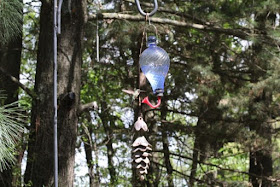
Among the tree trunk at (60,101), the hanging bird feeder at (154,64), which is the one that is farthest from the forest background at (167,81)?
the hanging bird feeder at (154,64)

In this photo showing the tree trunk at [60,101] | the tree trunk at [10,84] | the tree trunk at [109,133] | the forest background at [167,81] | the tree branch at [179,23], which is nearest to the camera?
the tree trunk at [60,101]

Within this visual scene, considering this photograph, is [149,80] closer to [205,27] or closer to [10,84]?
[205,27]

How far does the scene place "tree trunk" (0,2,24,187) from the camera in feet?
19.8

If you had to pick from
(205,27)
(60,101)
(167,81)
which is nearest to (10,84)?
(60,101)

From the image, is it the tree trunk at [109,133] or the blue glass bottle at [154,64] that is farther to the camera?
the tree trunk at [109,133]

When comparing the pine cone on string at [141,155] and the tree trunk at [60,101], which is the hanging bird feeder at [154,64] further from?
the tree trunk at [60,101]

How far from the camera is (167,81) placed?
8.45 metres

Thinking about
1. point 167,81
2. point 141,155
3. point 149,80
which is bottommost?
point 141,155

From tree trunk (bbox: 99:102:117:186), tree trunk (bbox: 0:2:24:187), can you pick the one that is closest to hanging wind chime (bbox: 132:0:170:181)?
tree trunk (bbox: 0:2:24:187)

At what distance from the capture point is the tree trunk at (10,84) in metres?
6.03

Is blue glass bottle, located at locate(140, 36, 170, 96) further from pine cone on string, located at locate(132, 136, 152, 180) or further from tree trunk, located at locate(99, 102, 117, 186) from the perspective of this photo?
tree trunk, located at locate(99, 102, 117, 186)

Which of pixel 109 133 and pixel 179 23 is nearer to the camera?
pixel 179 23

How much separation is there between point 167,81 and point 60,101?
3.72 metres

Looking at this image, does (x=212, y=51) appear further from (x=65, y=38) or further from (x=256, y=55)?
(x=65, y=38)
